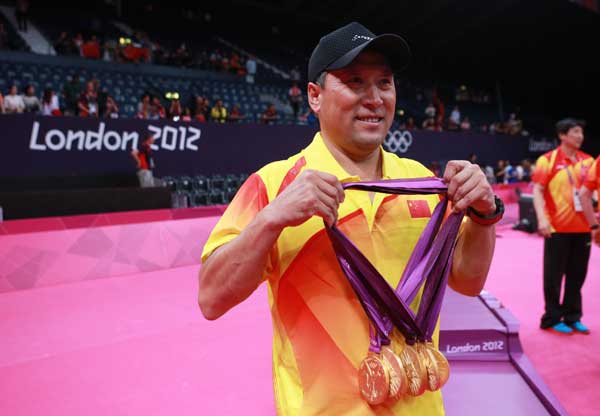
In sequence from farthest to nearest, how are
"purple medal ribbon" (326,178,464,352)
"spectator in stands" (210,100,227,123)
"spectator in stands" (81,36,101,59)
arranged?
"spectator in stands" (81,36,101,59), "spectator in stands" (210,100,227,123), "purple medal ribbon" (326,178,464,352)

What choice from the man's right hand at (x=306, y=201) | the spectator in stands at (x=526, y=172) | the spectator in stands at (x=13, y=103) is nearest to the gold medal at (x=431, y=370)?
the man's right hand at (x=306, y=201)

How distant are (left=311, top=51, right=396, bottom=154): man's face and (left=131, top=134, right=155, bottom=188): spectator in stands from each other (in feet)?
25.4

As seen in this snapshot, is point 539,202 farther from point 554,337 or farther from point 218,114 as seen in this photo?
point 218,114

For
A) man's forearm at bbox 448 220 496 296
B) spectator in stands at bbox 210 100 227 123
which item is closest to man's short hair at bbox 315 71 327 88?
man's forearm at bbox 448 220 496 296

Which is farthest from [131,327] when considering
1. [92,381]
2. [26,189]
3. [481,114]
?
[481,114]

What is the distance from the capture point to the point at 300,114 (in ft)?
47.2

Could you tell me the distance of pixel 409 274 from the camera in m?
1.14

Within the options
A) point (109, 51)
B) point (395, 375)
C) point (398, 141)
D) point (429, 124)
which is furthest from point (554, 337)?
point (109, 51)

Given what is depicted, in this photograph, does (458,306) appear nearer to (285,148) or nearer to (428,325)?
(428,325)

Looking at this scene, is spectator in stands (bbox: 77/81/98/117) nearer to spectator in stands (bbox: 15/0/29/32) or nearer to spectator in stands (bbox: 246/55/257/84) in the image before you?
spectator in stands (bbox: 15/0/29/32)

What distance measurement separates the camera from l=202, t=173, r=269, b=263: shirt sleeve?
1081 millimetres

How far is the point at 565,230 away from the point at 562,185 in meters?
0.41

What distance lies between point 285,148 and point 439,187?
942 cm

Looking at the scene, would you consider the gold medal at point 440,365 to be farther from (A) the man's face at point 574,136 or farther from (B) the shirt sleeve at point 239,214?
(A) the man's face at point 574,136
